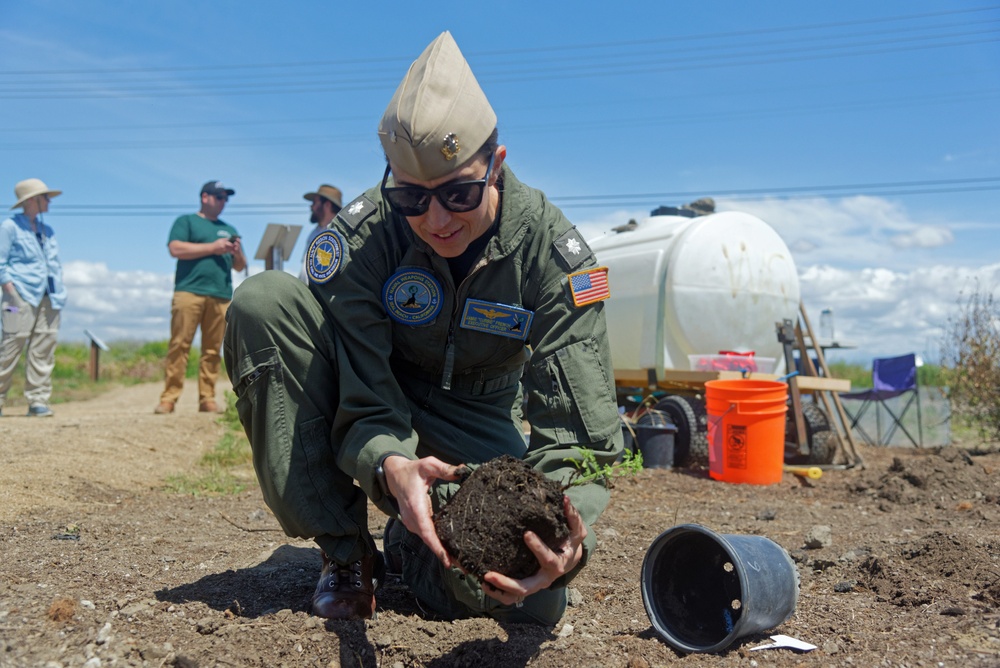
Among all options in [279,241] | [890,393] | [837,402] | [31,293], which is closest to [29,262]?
[31,293]

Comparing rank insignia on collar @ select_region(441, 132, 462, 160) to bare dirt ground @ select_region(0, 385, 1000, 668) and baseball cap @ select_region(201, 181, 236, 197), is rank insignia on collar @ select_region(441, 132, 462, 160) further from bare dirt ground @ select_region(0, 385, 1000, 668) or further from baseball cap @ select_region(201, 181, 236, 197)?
baseball cap @ select_region(201, 181, 236, 197)

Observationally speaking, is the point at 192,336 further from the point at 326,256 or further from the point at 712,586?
the point at 712,586

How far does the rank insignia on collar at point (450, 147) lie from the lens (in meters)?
2.15

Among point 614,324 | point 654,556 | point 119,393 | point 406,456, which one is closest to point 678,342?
point 614,324

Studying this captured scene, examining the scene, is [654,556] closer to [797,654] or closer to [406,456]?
[797,654]

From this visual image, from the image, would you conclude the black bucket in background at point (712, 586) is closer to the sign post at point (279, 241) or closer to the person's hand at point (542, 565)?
the person's hand at point (542, 565)

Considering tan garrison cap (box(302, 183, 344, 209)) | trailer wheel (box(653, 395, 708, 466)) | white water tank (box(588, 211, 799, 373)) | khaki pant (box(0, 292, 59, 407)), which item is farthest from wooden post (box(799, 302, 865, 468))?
khaki pant (box(0, 292, 59, 407))

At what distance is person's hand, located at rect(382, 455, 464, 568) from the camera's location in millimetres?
1838

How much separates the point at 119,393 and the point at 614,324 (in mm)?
9464

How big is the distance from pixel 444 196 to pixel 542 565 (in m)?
1.03

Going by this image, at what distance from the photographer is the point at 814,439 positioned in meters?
7.12

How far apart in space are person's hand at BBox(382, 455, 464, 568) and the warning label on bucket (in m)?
4.51

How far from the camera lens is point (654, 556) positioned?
2.38m

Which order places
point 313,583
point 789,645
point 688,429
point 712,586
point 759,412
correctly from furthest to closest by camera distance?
point 688,429
point 759,412
point 313,583
point 712,586
point 789,645
